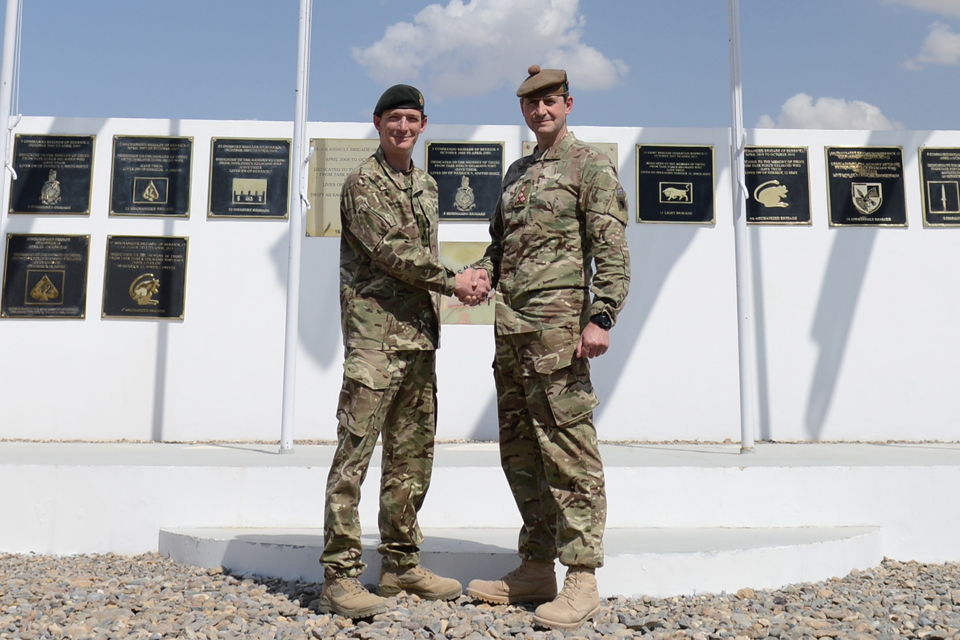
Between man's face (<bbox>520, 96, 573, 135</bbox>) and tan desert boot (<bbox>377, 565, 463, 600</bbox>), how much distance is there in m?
1.52

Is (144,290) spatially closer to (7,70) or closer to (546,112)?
(7,70)

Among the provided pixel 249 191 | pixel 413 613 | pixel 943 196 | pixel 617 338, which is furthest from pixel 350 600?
pixel 943 196

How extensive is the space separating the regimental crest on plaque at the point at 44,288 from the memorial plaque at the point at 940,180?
662 centimetres

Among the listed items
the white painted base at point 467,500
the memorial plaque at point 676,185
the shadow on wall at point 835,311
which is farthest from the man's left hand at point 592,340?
the shadow on wall at point 835,311

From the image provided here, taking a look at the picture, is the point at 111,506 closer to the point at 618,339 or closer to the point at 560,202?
the point at 560,202

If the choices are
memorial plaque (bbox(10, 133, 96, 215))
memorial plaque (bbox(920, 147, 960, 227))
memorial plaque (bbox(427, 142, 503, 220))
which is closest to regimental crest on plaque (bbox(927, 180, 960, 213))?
memorial plaque (bbox(920, 147, 960, 227))

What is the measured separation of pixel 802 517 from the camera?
10.8 feet

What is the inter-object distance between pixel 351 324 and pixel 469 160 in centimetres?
344

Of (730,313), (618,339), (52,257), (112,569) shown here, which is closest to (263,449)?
(112,569)

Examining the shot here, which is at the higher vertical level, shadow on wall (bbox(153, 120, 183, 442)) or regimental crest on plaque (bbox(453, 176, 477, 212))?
regimental crest on plaque (bbox(453, 176, 477, 212))

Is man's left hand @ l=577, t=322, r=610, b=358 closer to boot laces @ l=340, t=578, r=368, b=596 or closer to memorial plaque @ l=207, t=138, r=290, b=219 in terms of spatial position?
boot laces @ l=340, t=578, r=368, b=596

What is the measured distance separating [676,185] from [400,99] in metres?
→ 3.66

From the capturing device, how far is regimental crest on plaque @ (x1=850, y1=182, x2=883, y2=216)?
17.9ft

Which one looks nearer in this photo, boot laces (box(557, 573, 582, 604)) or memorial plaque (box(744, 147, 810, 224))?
boot laces (box(557, 573, 582, 604))
